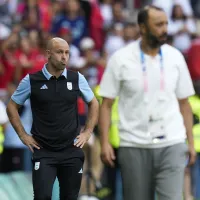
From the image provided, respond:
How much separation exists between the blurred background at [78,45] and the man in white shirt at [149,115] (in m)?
2.84

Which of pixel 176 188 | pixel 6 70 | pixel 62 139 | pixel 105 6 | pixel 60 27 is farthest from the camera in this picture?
pixel 105 6

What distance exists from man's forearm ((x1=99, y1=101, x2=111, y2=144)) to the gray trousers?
0.63 ft

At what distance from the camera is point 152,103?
763cm

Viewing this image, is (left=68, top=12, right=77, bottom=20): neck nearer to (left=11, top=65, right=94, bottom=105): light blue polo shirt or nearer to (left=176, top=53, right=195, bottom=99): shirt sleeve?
(left=176, top=53, right=195, bottom=99): shirt sleeve

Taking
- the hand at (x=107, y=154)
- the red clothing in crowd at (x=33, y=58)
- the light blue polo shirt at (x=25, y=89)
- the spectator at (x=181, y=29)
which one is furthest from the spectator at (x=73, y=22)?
the light blue polo shirt at (x=25, y=89)

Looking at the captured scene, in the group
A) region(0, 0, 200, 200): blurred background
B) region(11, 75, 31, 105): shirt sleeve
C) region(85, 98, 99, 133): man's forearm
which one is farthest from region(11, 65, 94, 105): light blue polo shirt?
region(0, 0, 200, 200): blurred background

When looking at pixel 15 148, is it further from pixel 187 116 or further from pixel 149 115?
pixel 149 115

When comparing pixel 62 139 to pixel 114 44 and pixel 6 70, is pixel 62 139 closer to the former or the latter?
pixel 6 70

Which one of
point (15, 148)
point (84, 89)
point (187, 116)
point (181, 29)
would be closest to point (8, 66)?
point (15, 148)

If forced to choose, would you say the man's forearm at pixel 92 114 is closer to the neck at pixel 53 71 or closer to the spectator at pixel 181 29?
the neck at pixel 53 71

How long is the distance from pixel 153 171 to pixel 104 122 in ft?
2.05

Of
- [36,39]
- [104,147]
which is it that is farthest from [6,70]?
[104,147]

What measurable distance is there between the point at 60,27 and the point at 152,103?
8.05 metres

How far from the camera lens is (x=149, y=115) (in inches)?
301
